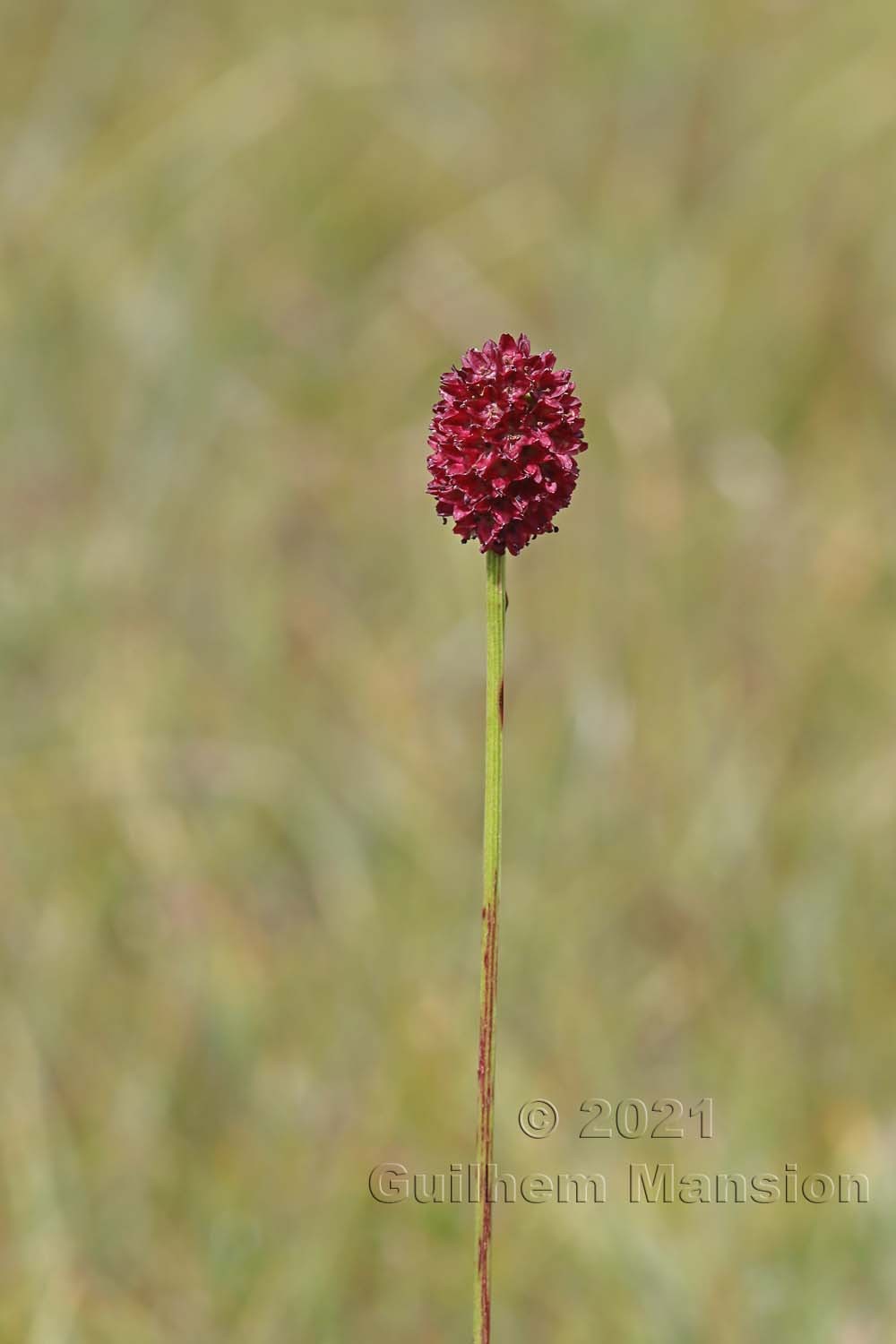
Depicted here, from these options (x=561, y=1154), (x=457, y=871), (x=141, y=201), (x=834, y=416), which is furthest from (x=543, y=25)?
(x=561, y=1154)

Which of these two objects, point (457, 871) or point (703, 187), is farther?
point (703, 187)

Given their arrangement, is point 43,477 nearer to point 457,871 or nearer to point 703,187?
point 457,871

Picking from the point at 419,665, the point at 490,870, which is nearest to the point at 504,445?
the point at 490,870

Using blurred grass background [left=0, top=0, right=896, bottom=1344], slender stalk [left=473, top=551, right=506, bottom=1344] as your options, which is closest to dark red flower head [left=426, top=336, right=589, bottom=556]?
slender stalk [left=473, top=551, right=506, bottom=1344]

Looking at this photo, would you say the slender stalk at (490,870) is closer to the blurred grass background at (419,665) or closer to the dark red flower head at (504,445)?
the dark red flower head at (504,445)

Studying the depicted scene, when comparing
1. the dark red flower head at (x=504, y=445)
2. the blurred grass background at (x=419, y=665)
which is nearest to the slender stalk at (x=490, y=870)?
the dark red flower head at (x=504, y=445)

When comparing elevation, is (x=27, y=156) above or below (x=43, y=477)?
above
